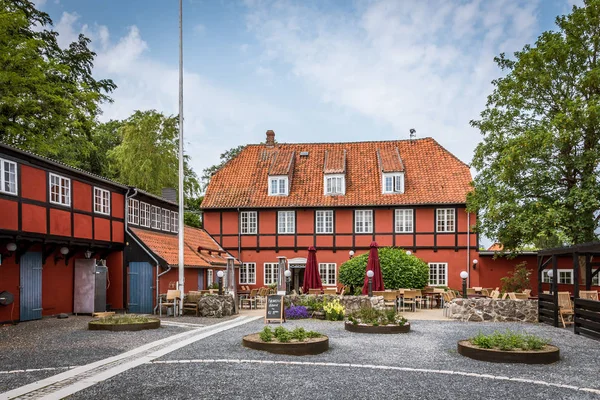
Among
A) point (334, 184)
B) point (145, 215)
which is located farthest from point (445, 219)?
point (145, 215)

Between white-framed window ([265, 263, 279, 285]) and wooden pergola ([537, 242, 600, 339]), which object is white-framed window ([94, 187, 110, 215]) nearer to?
white-framed window ([265, 263, 279, 285])

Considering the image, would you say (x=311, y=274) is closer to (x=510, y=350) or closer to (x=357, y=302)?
(x=357, y=302)

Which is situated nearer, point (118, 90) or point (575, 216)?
point (575, 216)

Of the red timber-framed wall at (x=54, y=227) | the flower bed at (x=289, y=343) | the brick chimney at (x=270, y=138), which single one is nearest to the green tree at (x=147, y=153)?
the brick chimney at (x=270, y=138)

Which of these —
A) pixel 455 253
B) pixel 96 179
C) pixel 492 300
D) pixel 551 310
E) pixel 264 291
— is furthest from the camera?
pixel 455 253

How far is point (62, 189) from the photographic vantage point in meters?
18.7

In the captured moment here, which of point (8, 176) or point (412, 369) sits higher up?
point (8, 176)

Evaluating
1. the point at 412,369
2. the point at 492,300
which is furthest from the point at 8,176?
the point at 492,300

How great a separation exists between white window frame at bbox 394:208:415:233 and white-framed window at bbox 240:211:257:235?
7.57 m

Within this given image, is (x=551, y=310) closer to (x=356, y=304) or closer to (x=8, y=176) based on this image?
(x=356, y=304)

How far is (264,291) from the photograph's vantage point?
88.2 ft

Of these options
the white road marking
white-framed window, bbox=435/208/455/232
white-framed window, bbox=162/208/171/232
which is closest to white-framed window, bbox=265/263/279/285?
white-framed window, bbox=162/208/171/232

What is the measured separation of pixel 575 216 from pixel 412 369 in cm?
1490

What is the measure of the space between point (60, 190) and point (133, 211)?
16.4ft
